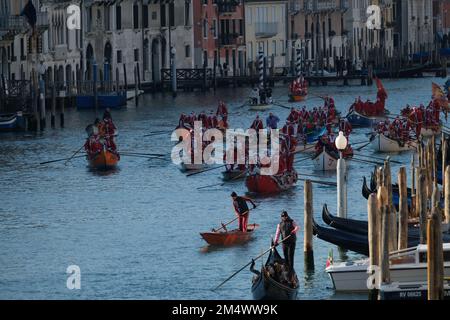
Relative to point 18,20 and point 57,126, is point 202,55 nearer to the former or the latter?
point 18,20

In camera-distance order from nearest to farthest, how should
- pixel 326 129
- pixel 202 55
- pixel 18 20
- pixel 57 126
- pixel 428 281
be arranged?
1. pixel 428 281
2. pixel 326 129
3. pixel 57 126
4. pixel 18 20
5. pixel 202 55

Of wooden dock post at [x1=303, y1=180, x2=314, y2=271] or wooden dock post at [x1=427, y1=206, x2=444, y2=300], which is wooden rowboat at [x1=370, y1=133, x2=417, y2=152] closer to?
wooden dock post at [x1=303, y1=180, x2=314, y2=271]

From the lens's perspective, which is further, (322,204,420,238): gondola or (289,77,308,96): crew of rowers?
(289,77,308,96): crew of rowers

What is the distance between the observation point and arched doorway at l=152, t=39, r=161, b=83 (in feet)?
304

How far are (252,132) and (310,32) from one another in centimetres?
5684

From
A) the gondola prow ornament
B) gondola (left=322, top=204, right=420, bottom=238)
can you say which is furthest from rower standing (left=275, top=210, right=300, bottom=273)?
the gondola prow ornament

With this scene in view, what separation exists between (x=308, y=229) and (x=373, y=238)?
3750 mm

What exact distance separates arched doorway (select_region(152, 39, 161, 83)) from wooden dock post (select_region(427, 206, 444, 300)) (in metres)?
64.0

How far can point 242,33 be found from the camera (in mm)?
101438

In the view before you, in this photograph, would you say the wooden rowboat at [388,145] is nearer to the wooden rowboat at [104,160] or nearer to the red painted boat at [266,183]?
the wooden rowboat at [104,160]

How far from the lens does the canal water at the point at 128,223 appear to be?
33906mm

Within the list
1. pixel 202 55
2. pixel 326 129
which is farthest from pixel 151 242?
pixel 202 55

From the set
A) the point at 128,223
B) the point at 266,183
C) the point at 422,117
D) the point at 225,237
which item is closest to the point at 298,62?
the point at 422,117

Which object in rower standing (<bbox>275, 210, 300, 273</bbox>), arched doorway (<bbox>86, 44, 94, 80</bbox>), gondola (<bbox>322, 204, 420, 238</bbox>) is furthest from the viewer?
arched doorway (<bbox>86, 44, 94, 80</bbox>)
